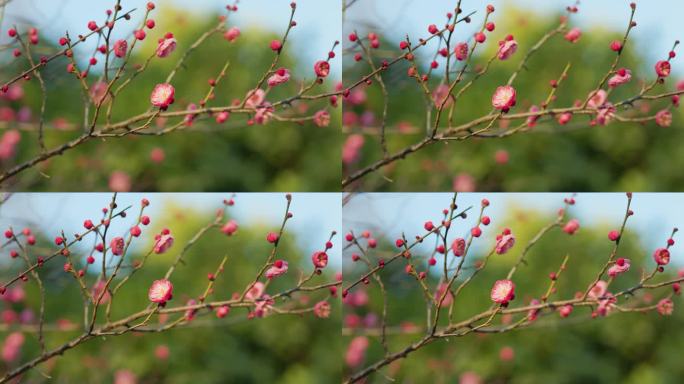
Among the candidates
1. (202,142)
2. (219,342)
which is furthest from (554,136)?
(219,342)

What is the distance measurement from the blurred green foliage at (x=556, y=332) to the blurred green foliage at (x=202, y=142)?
603 millimetres

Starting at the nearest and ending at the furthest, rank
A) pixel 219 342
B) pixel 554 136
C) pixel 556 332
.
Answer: pixel 219 342
pixel 556 332
pixel 554 136

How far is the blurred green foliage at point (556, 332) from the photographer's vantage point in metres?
2.90

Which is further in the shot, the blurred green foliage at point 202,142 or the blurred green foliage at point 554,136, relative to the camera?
the blurred green foliage at point 554,136

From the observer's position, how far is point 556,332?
10.4 feet

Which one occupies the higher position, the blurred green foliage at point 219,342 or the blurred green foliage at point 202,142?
the blurred green foliage at point 202,142

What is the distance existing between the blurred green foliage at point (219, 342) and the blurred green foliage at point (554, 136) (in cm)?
67

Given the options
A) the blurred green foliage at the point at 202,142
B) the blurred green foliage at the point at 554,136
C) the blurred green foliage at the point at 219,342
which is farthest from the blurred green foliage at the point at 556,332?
the blurred green foliage at the point at 202,142

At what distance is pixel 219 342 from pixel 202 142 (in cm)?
75

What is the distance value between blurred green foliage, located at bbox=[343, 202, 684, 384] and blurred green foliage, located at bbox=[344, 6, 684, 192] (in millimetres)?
218

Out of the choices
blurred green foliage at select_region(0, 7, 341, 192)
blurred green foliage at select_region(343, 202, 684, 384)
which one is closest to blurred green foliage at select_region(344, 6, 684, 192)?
→ blurred green foliage at select_region(343, 202, 684, 384)

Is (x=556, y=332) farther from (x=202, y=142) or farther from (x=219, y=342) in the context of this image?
(x=202, y=142)

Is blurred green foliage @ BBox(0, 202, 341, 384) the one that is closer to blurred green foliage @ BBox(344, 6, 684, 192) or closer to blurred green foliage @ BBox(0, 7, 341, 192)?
blurred green foliage @ BBox(0, 7, 341, 192)

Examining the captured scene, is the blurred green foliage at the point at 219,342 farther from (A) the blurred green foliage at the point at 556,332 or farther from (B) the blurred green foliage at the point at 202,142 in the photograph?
(A) the blurred green foliage at the point at 556,332
